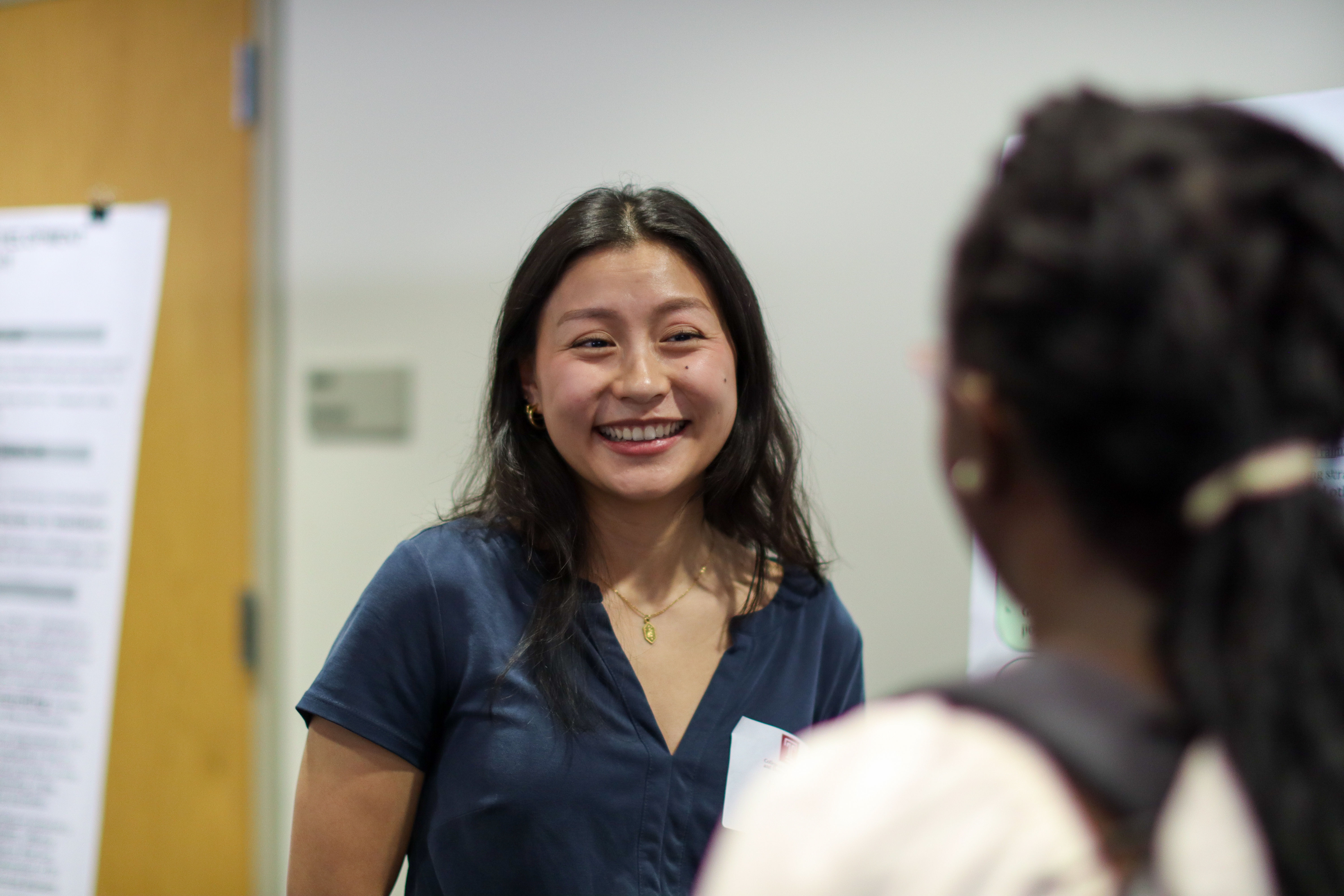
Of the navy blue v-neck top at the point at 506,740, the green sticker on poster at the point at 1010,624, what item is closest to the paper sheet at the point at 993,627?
the green sticker on poster at the point at 1010,624

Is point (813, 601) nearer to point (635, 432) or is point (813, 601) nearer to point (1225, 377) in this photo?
point (635, 432)

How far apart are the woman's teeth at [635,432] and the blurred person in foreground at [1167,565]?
2.59 feet

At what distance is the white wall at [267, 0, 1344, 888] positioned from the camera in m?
1.65

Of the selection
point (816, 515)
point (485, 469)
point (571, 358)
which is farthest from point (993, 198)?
point (816, 515)

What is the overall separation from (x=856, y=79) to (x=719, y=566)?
98cm

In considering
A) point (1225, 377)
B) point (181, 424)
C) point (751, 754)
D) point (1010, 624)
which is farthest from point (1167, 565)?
point (181, 424)

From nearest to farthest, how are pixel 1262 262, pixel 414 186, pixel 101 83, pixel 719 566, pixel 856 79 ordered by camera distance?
1. pixel 1262 262
2. pixel 719 566
3. pixel 856 79
4. pixel 414 186
5. pixel 101 83

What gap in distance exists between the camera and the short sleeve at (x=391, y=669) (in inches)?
43.6

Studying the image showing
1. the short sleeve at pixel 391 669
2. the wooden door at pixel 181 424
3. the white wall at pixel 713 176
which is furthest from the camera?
the wooden door at pixel 181 424

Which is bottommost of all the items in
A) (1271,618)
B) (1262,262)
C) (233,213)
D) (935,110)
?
(1271,618)

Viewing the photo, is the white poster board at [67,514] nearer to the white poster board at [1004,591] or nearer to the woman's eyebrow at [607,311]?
the woman's eyebrow at [607,311]

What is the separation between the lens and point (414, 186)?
6.76 ft

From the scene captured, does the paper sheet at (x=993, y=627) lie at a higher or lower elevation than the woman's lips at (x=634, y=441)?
lower

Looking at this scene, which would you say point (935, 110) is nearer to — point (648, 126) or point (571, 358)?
point (648, 126)
